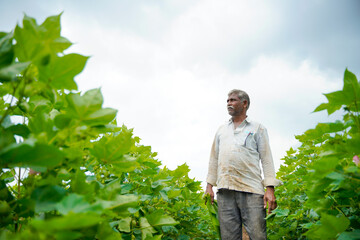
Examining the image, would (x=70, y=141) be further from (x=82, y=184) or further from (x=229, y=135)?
(x=229, y=135)

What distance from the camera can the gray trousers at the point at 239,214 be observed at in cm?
306

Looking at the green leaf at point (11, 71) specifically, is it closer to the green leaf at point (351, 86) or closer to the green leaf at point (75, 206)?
the green leaf at point (75, 206)

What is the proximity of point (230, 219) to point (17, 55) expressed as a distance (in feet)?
10.4

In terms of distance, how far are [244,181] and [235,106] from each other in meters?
1.09

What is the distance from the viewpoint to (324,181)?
3.25 ft

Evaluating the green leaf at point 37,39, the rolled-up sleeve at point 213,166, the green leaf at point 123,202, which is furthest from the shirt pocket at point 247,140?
the green leaf at point 37,39

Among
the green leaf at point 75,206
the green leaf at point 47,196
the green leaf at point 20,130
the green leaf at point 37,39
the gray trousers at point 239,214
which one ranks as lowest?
the gray trousers at point 239,214

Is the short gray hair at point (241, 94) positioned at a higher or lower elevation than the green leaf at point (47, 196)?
higher

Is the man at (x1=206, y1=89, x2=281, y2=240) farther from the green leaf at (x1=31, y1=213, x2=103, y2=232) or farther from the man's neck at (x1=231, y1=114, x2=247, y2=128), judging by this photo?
the green leaf at (x1=31, y1=213, x2=103, y2=232)

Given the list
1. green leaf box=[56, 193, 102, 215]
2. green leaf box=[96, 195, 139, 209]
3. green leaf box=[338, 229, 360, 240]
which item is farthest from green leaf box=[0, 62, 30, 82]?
green leaf box=[338, 229, 360, 240]

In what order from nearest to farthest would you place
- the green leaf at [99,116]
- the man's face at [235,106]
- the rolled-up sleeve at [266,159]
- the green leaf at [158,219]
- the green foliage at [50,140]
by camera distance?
the green foliage at [50,140]
the green leaf at [99,116]
the green leaf at [158,219]
the rolled-up sleeve at [266,159]
the man's face at [235,106]

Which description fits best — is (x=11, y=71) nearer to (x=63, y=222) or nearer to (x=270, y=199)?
(x=63, y=222)

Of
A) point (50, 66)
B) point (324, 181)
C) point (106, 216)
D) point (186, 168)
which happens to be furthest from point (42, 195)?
point (186, 168)

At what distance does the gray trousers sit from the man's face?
1.11 m
